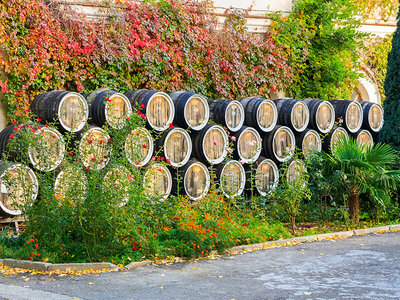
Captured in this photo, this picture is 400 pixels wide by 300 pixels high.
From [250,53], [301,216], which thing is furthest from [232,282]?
[250,53]

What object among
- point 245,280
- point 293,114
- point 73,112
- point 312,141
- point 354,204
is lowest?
point 245,280

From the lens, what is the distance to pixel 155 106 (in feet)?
34.1

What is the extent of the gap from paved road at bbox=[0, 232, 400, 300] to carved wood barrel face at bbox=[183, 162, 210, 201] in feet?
9.11

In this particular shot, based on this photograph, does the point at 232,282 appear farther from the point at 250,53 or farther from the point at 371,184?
the point at 250,53

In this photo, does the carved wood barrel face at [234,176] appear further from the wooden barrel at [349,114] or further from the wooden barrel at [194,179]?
the wooden barrel at [349,114]

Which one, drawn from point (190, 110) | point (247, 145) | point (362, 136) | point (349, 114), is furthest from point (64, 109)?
point (362, 136)

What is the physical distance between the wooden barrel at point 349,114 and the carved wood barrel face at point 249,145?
9.18ft

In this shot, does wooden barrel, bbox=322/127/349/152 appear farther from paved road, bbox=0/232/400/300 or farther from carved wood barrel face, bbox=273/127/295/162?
paved road, bbox=0/232/400/300

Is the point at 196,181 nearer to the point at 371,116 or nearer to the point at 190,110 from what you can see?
the point at 190,110

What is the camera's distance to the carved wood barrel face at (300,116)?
42.0 feet

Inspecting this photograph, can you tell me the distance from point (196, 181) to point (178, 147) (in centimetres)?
76

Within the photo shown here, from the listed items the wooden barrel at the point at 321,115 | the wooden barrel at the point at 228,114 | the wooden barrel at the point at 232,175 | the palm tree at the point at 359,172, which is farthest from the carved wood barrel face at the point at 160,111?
the wooden barrel at the point at 321,115

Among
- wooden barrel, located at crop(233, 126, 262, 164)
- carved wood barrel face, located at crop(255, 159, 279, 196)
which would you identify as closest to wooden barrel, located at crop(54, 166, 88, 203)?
wooden barrel, located at crop(233, 126, 262, 164)

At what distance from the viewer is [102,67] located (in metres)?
11.4
